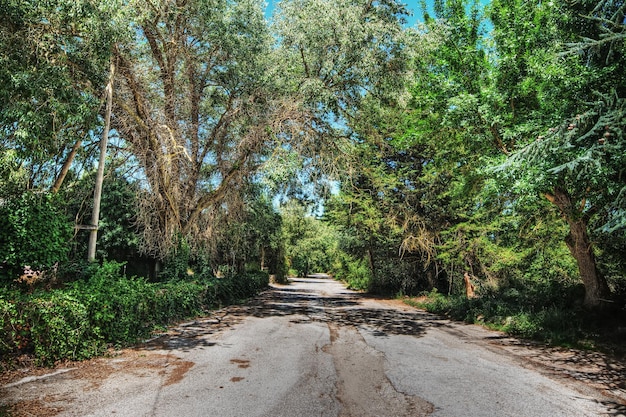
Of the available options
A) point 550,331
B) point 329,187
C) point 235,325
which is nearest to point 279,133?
point 329,187

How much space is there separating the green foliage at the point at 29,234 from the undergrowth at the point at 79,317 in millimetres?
885

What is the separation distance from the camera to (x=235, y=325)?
37.2 feet

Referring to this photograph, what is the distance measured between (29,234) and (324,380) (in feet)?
21.6

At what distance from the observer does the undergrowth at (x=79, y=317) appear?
5590 millimetres

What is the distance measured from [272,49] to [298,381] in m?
11.8

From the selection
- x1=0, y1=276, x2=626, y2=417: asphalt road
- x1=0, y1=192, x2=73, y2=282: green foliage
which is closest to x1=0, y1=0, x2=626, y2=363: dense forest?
x1=0, y1=192, x2=73, y2=282: green foliage

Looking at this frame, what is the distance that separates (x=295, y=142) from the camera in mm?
12992

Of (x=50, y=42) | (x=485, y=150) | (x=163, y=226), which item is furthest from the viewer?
(x=163, y=226)

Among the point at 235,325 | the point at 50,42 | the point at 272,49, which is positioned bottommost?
the point at 235,325

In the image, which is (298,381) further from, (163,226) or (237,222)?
(237,222)

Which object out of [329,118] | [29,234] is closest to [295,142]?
[329,118]

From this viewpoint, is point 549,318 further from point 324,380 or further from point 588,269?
point 324,380

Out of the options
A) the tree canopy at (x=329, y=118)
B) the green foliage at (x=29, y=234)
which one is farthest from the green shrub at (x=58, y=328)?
the tree canopy at (x=329, y=118)

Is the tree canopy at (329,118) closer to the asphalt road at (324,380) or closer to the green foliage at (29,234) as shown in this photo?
the green foliage at (29,234)
